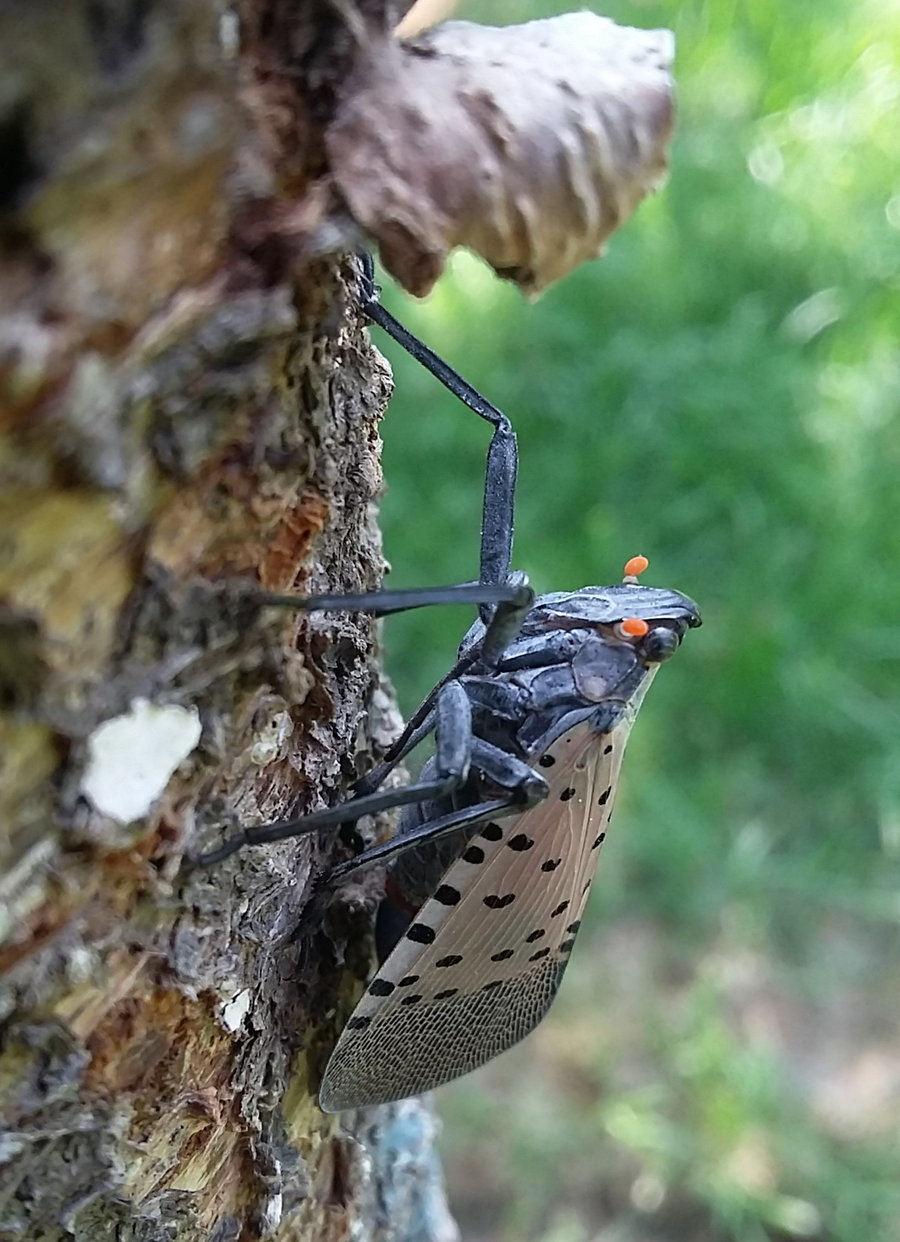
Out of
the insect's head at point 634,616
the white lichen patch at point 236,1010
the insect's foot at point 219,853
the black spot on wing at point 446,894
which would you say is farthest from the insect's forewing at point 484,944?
the insect's foot at point 219,853

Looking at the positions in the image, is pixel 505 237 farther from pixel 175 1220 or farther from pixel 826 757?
pixel 826 757

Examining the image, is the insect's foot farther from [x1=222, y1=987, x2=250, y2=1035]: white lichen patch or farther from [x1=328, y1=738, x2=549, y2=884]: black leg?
[x1=328, y1=738, x2=549, y2=884]: black leg

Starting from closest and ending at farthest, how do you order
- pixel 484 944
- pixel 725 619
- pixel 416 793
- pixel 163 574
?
1. pixel 163 574
2. pixel 416 793
3. pixel 484 944
4. pixel 725 619

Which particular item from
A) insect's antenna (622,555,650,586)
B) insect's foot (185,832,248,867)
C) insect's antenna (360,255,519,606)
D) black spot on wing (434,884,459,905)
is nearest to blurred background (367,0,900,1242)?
insect's antenna (622,555,650,586)

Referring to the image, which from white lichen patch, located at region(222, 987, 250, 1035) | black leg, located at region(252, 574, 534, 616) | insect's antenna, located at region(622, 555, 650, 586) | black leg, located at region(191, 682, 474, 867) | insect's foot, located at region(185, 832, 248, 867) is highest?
insect's antenna, located at region(622, 555, 650, 586)

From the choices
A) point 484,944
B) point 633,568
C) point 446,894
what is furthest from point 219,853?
point 633,568

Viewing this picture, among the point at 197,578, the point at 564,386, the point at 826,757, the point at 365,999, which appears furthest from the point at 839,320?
the point at 197,578

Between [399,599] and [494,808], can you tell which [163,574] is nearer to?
[399,599]
